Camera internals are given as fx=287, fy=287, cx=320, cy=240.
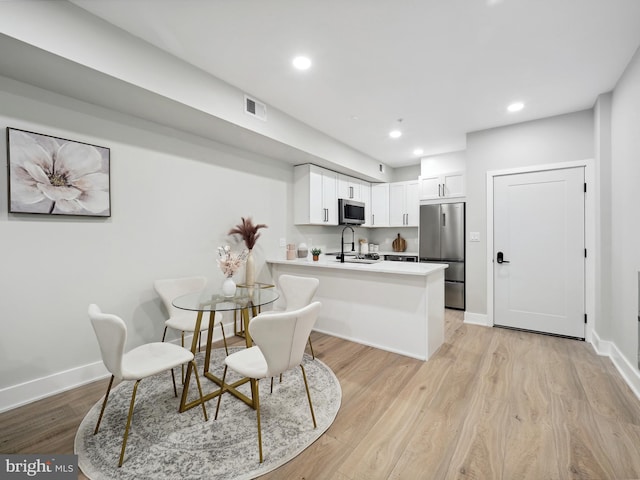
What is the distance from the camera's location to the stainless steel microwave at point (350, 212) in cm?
484

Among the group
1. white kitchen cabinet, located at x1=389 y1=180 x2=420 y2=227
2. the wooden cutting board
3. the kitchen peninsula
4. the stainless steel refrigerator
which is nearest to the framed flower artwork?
the kitchen peninsula

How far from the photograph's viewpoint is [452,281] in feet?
15.6

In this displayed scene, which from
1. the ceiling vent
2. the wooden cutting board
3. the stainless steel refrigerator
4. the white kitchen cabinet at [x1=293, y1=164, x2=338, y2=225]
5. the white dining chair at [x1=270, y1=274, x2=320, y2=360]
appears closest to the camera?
the white dining chair at [x1=270, y1=274, x2=320, y2=360]

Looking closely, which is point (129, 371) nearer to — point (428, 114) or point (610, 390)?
point (610, 390)

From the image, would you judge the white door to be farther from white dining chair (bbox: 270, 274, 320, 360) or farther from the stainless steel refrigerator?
white dining chair (bbox: 270, 274, 320, 360)

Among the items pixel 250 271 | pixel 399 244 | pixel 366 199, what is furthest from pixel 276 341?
pixel 399 244

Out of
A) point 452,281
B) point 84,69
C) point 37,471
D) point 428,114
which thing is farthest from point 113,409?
point 452,281

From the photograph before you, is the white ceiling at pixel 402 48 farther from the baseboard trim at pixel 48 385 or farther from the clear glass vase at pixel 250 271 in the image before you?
the baseboard trim at pixel 48 385

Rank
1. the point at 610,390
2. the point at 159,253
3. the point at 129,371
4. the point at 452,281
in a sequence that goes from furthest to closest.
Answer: the point at 452,281 → the point at 159,253 → the point at 610,390 → the point at 129,371

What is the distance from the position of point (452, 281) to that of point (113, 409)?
458cm

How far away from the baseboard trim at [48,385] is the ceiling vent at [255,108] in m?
2.78

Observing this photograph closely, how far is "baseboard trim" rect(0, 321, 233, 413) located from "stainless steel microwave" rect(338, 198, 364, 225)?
3.60 meters

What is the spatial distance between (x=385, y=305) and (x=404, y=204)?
3191 mm

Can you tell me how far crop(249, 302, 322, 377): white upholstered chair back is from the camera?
1571mm
